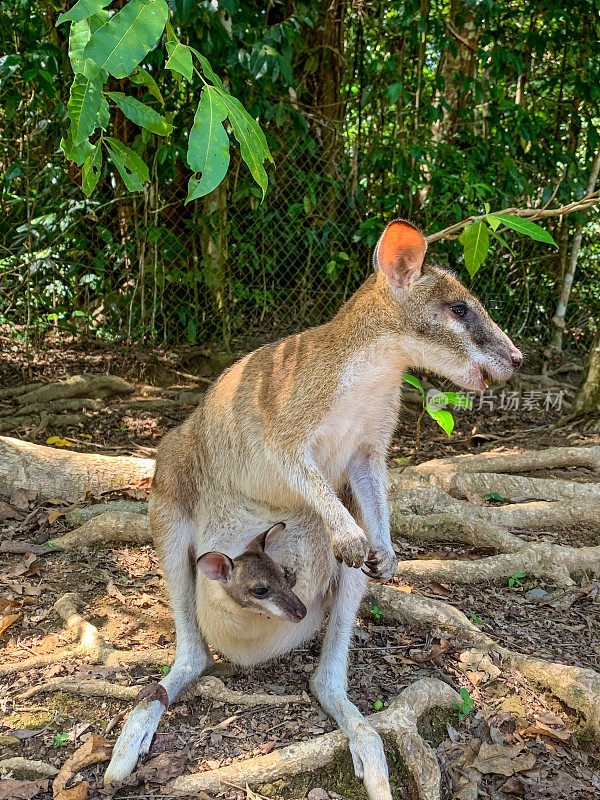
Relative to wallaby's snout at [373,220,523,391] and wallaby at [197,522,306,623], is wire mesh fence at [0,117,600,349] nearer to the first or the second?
wallaby's snout at [373,220,523,391]

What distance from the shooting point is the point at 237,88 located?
524 centimetres

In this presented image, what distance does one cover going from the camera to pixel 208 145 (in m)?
1.37

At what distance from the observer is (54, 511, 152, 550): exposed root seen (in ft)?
10.8

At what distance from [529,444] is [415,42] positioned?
3242 millimetres

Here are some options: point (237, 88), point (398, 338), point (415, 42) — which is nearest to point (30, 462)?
point (398, 338)

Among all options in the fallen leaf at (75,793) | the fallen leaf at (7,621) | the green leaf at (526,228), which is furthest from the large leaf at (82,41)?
the fallen leaf at (7,621)

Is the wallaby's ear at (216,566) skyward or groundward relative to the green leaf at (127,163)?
groundward

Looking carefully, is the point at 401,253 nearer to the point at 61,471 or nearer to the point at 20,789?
the point at 20,789

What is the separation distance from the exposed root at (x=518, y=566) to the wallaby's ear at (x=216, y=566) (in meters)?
1.04

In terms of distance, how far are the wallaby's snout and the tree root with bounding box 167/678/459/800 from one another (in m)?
0.96

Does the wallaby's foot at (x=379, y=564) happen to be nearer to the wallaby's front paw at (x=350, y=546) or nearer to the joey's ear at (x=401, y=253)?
the wallaby's front paw at (x=350, y=546)

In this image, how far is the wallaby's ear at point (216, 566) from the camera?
7.63 ft

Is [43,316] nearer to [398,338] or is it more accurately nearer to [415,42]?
[415,42]

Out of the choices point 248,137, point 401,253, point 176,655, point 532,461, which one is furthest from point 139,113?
point 532,461
